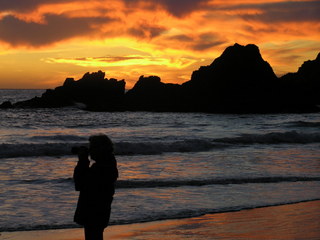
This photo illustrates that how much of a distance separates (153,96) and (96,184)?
74.8 m

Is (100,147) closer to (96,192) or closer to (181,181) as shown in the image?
(96,192)

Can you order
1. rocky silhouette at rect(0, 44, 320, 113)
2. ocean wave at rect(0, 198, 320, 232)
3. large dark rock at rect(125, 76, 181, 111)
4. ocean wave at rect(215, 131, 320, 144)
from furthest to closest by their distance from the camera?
large dark rock at rect(125, 76, 181, 111) < rocky silhouette at rect(0, 44, 320, 113) < ocean wave at rect(215, 131, 320, 144) < ocean wave at rect(0, 198, 320, 232)

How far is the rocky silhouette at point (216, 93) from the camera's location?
75062 millimetres

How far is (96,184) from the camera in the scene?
18.0 ft

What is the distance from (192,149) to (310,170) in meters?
9.48

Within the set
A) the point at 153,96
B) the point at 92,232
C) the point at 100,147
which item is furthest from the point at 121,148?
the point at 153,96

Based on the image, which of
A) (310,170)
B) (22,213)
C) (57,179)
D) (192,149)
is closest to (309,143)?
(192,149)

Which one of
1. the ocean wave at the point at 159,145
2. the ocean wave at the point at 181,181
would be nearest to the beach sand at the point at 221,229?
the ocean wave at the point at 181,181

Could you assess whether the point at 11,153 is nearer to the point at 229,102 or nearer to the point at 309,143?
the point at 309,143

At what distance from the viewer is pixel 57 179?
1509cm

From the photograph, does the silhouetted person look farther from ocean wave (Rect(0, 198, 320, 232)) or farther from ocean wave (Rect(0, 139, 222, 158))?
ocean wave (Rect(0, 139, 222, 158))

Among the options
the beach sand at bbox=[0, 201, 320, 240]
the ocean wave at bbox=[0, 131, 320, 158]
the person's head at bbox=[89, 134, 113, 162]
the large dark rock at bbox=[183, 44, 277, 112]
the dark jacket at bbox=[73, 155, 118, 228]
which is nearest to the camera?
the person's head at bbox=[89, 134, 113, 162]

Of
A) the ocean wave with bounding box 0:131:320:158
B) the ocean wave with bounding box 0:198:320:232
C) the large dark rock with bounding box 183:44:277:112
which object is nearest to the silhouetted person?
the ocean wave with bounding box 0:198:320:232

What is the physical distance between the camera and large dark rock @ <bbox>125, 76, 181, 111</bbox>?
76000mm
